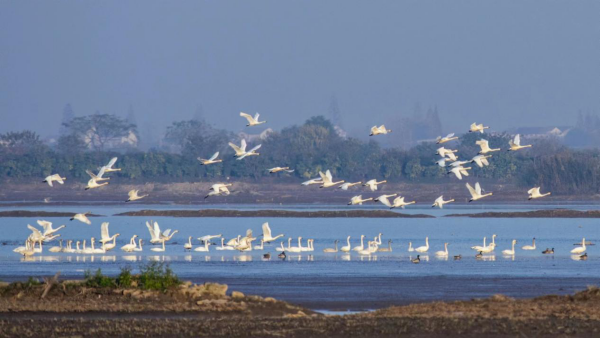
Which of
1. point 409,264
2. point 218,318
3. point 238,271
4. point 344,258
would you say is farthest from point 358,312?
point 344,258

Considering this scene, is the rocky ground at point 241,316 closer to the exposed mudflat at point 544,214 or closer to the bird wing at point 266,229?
the bird wing at point 266,229

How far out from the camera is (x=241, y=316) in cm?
2075

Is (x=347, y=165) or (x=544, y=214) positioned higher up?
(x=347, y=165)

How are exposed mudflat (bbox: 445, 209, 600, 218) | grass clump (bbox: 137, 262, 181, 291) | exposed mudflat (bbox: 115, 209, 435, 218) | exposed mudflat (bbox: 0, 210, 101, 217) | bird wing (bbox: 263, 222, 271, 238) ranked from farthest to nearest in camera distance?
exposed mudflat (bbox: 115, 209, 435, 218) < exposed mudflat (bbox: 0, 210, 101, 217) < exposed mudflat (bbox: 445, 209, 600, 218) < bird wing (bbox: 263, 222, 271, 238) < grass clump (bbox: 137, 262, 181, 291)

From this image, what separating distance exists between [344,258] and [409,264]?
3.10 metres

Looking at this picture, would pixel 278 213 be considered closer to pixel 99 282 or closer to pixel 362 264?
pixel 362 264

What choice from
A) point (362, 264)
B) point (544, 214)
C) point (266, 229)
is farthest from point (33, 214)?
point (362, 264)

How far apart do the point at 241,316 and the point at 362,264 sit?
15.8 meters

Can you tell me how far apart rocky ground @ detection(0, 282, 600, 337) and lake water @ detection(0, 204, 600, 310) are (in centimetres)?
341

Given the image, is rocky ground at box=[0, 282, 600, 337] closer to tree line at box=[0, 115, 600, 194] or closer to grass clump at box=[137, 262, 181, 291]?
grass clump at box=[137, 262, 181, 291]

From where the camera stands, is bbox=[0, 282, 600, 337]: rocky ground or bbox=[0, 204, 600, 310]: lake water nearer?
bbox=[0, 282, 600, 337]: rocky ground

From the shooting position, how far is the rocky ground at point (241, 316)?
712 inches

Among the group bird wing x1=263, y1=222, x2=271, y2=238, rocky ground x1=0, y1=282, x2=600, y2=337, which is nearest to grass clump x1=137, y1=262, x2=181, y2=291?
rocky ground x1=0, y1=282, x2=600, y2=337

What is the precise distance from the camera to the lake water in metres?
27.7
